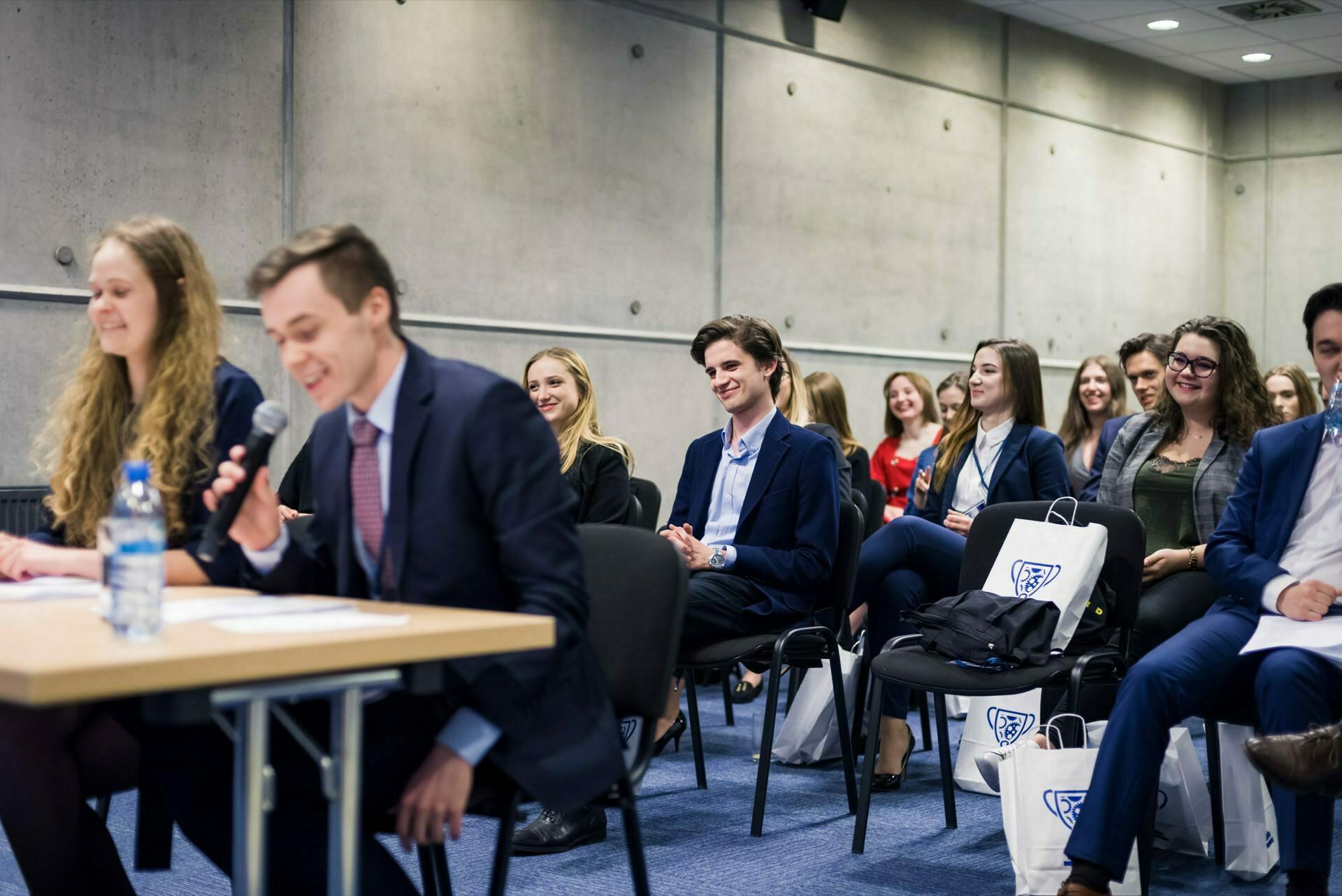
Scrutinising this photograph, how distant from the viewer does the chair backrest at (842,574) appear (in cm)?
371

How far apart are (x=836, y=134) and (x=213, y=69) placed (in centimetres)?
385

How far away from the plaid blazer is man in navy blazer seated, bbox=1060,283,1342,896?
48 centimetres

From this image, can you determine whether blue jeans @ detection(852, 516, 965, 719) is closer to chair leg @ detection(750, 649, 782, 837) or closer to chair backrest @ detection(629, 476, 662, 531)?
chair leg @ detection(750, 649, 782, 837)

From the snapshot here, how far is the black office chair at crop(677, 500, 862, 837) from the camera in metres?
3.49

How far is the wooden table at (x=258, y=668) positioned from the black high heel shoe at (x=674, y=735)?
257 centimetres

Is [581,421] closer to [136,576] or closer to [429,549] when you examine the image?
[429,549]

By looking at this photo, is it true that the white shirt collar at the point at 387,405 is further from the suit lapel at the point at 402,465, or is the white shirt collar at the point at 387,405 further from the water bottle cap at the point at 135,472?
the water bottle cap at the point at 135,472

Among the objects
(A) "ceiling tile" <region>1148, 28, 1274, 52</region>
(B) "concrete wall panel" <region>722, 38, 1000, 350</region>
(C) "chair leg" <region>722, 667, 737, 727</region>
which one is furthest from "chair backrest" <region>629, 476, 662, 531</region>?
(A) "ceiling tile" <region>1148, 28, 1274, 52</region>

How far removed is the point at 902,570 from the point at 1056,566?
0.93 m

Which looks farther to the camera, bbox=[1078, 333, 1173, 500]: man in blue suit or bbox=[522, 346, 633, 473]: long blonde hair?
bbox=[1078, 333, 1173, 500]: man in blue suit

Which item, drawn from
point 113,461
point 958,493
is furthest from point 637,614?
point 958,493

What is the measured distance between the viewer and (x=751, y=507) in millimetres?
3773

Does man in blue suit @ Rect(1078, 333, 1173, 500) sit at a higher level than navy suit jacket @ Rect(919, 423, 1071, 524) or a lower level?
higher

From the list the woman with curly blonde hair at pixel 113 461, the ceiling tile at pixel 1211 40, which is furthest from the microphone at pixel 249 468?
the ceiling tile at pixel 1211 40
